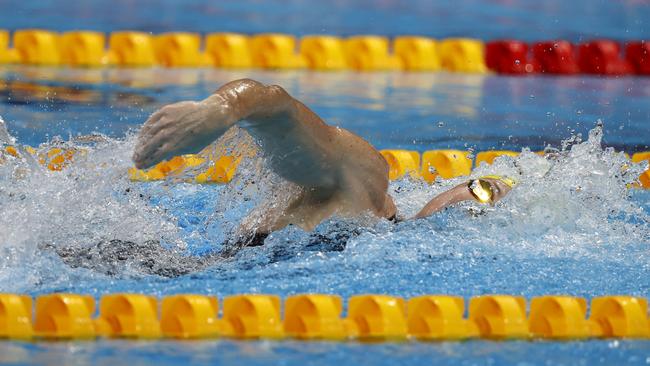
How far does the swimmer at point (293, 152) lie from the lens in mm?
2445

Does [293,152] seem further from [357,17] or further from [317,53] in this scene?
[357,17]

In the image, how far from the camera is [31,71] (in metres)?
6.89

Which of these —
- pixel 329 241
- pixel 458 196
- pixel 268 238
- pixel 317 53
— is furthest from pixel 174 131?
pixel 317 53

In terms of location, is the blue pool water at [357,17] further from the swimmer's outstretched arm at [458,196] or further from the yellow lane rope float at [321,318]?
the yellow lane rope float at [321,318]

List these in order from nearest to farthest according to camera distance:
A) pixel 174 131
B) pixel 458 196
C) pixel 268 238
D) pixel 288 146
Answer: pixel 174 131 < pixel 288 146 < pixel 268 238 < pixel 458 196

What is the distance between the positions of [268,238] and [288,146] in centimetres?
35

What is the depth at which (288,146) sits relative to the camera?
2914mm

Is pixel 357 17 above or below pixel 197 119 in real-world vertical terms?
above

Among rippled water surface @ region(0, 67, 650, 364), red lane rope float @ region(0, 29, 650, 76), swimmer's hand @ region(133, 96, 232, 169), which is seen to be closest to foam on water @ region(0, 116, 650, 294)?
rippled water surface @ region(0, 67, 650, 364)

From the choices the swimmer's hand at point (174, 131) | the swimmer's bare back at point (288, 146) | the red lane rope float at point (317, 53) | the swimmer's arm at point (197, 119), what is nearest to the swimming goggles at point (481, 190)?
the swimmer's bare back at point (288, 146)

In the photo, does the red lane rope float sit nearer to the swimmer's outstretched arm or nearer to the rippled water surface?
the rippled water surface

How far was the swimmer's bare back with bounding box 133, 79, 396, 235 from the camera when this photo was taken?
2439mm

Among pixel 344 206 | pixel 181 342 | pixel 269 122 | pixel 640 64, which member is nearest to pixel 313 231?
pixel 344 206

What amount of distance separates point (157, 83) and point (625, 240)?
3809 millimetres
